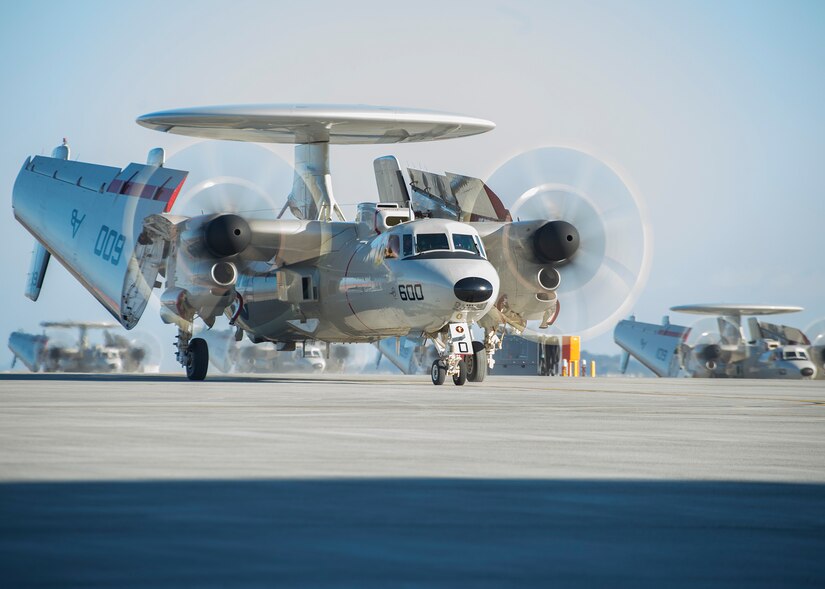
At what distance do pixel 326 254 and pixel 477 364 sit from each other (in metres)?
5.77

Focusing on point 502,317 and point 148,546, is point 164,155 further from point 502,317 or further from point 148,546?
point 148,546

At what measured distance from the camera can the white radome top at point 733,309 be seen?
85.8 meters

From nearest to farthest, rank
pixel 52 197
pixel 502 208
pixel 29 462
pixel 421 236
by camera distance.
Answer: pixel 29 462, pixel 421 236, pixel 502 208, pixel 52 197

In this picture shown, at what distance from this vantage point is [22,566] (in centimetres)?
548

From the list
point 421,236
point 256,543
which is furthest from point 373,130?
point 256,543

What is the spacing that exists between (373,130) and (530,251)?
13.7 metres

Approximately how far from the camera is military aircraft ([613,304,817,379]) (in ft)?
248

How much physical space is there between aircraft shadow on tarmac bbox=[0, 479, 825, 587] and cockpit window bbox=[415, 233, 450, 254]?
894 inches

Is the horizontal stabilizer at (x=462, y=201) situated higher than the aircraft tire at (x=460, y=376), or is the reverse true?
the horizontal stabilizer at (x=462, y=201)

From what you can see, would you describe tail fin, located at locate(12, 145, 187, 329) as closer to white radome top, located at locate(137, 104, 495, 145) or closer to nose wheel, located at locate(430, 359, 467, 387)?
white radome top, located at locate(137, 104, 495, 145)

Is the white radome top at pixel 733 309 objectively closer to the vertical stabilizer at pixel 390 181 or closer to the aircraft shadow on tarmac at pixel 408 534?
the vertical stabilizer at pixel 390 181

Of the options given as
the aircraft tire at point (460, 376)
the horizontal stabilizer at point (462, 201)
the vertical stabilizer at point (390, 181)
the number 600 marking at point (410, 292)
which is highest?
the vertical stabilizer at point (390, 181)

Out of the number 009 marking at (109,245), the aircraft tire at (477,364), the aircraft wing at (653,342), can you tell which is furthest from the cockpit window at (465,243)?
the aircraft wing at (653,342)

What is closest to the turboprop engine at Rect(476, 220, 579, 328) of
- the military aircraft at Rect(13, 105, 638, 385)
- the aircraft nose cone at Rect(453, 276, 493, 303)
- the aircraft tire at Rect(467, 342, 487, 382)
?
the military aircraft at Rect(13, 105, 638, 385)
